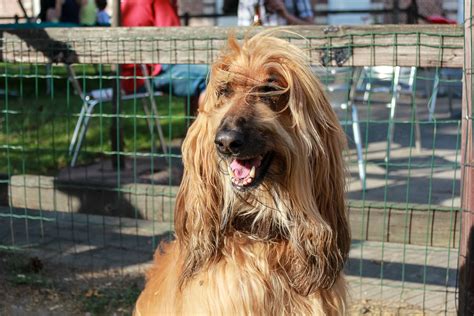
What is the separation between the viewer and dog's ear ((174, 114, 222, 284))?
2762 millimetres

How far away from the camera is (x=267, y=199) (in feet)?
9.07

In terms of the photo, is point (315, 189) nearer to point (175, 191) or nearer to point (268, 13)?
point (175, 191)

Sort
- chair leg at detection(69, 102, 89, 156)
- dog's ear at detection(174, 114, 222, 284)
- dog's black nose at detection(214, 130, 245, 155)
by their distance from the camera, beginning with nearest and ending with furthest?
dog's black nose at detection(214, 130, 245, 155) → dog's ear at detection(174, 114, 222, 284) → chair leg at detection(69, 102, 89, 156)

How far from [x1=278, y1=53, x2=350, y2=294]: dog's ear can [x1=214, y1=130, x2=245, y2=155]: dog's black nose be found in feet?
0.93

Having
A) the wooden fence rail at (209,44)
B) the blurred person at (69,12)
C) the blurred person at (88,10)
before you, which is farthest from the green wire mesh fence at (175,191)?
the blurred person at (88,10)

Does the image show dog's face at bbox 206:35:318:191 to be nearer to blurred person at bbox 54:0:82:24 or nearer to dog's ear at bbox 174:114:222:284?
dog's ear at bbox 174:114:222:284

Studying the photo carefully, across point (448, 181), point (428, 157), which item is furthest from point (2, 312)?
point (428, 157)

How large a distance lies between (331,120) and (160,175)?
444 centimetres

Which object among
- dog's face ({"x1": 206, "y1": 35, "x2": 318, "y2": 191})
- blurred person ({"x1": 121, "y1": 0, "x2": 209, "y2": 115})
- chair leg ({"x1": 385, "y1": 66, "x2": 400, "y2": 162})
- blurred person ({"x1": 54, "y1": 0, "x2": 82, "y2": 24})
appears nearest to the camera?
dog's face ({"x1": 206, "y1": 35, "x2": 318, "y2": 191})

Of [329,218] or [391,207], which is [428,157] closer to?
[391,207]

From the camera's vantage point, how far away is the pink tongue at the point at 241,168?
2592 millimetres

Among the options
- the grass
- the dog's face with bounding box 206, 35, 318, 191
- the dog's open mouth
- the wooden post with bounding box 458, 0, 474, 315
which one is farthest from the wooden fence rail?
the grass

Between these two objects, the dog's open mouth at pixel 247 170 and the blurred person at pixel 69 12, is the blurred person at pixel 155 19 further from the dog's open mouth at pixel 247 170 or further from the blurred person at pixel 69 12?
the blurred person at pixel 69 12

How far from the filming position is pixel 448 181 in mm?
7453
